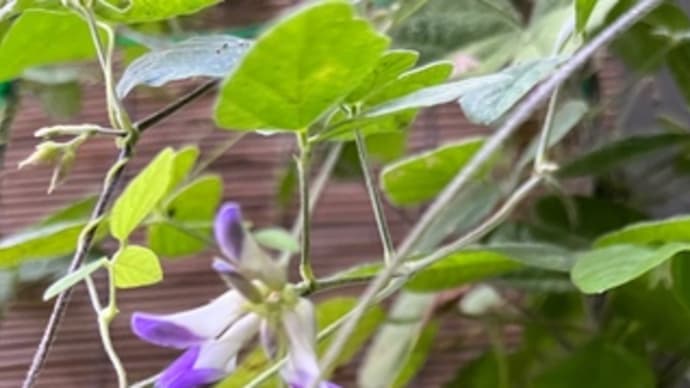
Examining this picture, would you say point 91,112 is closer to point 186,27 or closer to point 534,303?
point 186,27

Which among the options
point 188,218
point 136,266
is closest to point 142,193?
point 136,266

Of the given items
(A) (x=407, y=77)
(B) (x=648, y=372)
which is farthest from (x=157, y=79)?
(B) (x=648, y=372)

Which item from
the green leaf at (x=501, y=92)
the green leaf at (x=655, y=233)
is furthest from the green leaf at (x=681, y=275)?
the green leaf at (x=501, y=92)

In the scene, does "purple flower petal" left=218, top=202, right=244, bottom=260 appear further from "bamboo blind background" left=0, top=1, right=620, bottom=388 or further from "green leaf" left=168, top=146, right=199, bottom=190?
"bamboo blind background" left=0, top=1, right=620, bottom=388

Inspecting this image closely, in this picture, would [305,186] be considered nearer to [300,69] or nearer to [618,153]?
[300,69]

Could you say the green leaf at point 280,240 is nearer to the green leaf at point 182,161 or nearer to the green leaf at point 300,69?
the green leaf at point 182,161

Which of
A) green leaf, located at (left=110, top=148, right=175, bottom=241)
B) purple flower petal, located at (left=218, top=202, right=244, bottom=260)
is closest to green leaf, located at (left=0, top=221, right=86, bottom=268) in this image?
green leaf, located at (left=110, top=148, right=175, bottom=241)
